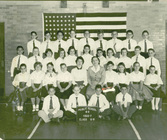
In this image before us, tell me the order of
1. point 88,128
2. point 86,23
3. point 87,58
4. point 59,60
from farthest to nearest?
1. point 86,23
2. point 87,58
3. point 59,60
4. point 88,128

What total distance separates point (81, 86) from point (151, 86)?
6.81 ft

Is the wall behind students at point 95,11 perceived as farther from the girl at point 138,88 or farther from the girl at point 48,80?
the girl at point 48,80

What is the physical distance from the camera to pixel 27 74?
9188 millimetres

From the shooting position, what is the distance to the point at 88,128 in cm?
753

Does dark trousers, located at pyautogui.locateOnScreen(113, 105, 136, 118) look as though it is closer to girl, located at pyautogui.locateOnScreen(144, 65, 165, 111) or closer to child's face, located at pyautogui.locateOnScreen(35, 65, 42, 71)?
girl, located at pyautogui.locateOnScreen(144, 65, 165, 111)

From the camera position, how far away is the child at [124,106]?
8.34 m

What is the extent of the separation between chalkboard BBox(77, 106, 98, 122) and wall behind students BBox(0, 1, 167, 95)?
14.1 ft

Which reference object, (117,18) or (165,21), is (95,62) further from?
(165,21)

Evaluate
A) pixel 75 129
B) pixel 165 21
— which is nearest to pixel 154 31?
pixel 165 21

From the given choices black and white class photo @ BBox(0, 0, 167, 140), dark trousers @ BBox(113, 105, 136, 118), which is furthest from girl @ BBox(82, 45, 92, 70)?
dark trousers @ BBox(113, 105, 136, 118)

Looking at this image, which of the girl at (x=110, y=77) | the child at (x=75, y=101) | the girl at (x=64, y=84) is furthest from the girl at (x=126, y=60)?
the child at (x=75, y=101)

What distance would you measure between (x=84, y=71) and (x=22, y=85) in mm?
1862

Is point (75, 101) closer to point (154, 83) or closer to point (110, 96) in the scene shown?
point (110, 96)

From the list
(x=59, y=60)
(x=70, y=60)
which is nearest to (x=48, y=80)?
(x=59, y=60)
